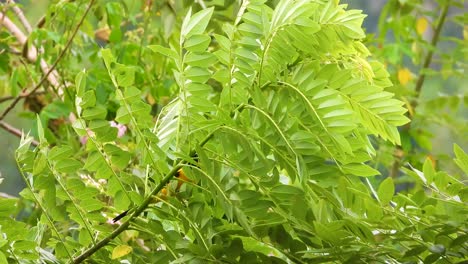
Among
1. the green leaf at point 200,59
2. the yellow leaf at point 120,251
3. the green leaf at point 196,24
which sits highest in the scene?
the green leaf at point 196,24

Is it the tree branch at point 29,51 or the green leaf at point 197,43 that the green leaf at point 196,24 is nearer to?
the green leaf at point 197,43

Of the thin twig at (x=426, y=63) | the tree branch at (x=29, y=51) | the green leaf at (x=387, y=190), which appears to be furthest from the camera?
the thin twig at (x=426, y=63)

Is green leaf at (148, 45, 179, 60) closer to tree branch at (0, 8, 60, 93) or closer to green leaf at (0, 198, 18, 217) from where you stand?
green leaf at (0, 198, 18, 217)

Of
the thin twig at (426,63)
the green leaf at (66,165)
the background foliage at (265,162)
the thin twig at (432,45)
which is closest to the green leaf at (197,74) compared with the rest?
the background foliage at (265,162)

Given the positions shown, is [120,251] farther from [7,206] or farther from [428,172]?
[428,172]

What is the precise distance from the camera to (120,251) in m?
0.62

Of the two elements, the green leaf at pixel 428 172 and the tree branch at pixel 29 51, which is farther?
the tree branch at pixel 29 51

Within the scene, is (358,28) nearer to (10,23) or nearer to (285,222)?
(285,222)

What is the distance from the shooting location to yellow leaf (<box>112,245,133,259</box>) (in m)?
0.62

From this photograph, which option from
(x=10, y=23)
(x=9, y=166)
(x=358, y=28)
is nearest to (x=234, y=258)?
(x=358, y=28)

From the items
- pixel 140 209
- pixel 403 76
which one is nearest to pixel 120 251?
pixel 140 209

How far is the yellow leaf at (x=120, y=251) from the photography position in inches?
24.3

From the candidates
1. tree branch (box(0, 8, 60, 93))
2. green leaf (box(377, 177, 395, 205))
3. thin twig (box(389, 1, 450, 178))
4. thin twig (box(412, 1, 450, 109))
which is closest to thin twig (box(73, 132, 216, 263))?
green leaf (box(377, 177, 395, 205))

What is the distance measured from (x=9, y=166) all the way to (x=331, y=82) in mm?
1613
